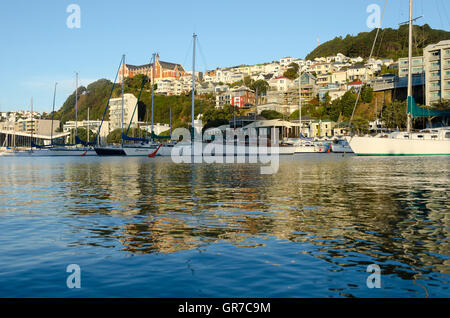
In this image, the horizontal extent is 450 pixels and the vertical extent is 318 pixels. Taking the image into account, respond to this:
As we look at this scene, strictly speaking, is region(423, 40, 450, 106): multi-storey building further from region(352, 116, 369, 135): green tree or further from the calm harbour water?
the calm harbour water

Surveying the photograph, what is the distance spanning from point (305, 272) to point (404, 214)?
723cm

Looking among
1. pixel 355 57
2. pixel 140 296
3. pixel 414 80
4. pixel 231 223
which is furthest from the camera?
pixel 355 57

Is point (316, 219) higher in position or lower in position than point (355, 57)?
lower

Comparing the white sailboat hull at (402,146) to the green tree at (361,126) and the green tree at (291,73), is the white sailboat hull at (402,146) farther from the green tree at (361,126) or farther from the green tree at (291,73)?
the green tree at (291,73)

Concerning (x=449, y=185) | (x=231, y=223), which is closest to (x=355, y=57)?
(x=449, y=185)

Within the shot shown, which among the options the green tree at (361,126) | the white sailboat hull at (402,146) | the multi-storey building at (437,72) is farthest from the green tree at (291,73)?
the white sailboat hull at (402,146)

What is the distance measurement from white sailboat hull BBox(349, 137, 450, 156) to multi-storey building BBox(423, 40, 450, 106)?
3602 centimetres

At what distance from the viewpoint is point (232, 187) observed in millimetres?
22656

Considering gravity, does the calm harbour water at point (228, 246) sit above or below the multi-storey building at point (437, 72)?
below

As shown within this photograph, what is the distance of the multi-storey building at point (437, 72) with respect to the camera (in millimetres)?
97438

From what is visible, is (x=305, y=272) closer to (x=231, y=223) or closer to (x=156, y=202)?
(x=231, y=223)

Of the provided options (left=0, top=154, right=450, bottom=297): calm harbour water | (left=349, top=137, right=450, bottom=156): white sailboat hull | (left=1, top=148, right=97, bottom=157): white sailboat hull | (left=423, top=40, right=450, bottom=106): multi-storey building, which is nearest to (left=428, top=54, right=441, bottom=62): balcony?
(left=423, top=40, right=450, bottom=106): multi-storey building

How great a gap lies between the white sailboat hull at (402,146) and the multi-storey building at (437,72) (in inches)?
1418

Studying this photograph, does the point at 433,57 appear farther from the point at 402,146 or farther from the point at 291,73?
the point at 291,73
